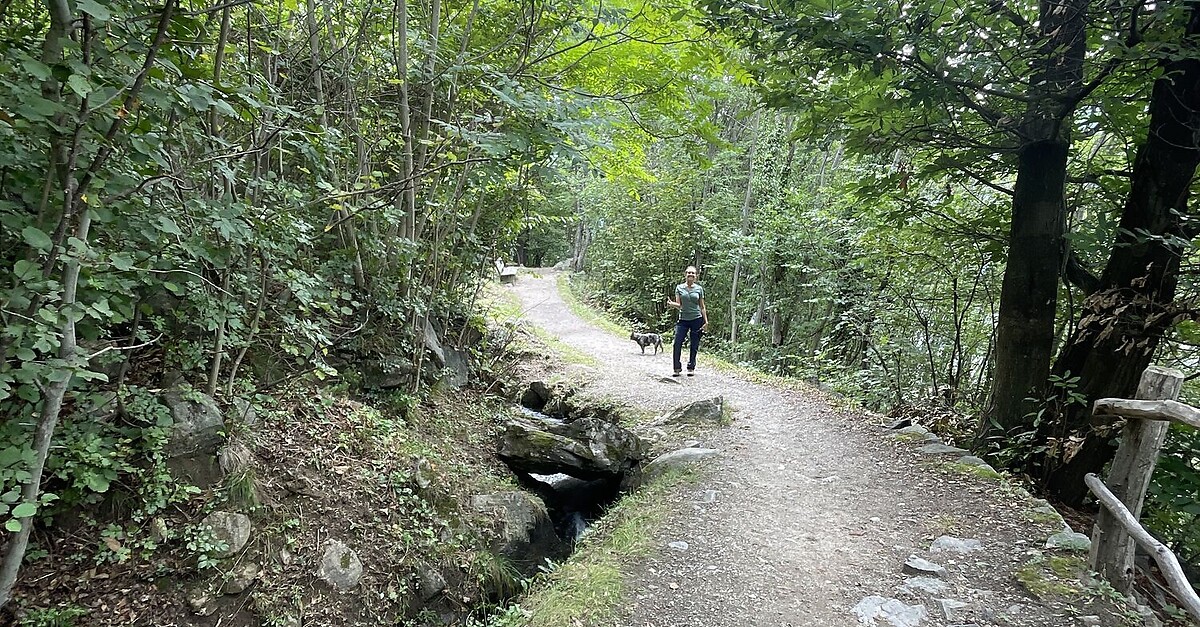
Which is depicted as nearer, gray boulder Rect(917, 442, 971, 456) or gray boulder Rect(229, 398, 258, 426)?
gray boulder Rect(229, 398, 258, 426)

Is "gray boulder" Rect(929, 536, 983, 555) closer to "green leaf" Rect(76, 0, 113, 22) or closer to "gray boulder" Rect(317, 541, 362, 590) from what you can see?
"gray boulder" Rect(317, 541, 362, 590)

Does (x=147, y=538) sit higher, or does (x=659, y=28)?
(x=659, y=28)

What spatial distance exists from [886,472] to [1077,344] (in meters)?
2.17

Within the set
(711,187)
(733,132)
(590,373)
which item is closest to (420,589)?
(590,373)

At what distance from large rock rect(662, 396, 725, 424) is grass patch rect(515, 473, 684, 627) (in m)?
1.67

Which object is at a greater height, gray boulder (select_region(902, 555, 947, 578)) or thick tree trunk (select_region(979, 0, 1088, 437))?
thick tree trunk (select_region(979, 0, 1088, 437))

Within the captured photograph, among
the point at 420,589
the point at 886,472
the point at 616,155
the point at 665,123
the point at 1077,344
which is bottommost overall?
the point at 420,589

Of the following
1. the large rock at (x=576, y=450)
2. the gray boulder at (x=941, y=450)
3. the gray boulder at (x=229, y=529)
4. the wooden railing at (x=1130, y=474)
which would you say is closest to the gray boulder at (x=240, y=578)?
the gray boulder at (x=229, y=529)

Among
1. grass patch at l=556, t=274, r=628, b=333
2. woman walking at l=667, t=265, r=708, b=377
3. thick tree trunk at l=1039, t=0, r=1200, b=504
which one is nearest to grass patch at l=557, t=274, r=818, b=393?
grass patch at l=556, t=274, r=628, b=333

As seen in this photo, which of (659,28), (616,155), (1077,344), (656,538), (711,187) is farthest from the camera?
(711,187)

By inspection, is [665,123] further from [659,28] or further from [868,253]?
[868,253]

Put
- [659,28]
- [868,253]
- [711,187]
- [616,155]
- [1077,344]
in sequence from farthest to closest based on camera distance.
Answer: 1. [711,187]
2. [868,253]
3. [616,155]
4. [659,28]
5. [1077,344]

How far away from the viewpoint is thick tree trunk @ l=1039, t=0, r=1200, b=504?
4.44 meters

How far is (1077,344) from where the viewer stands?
528cm
